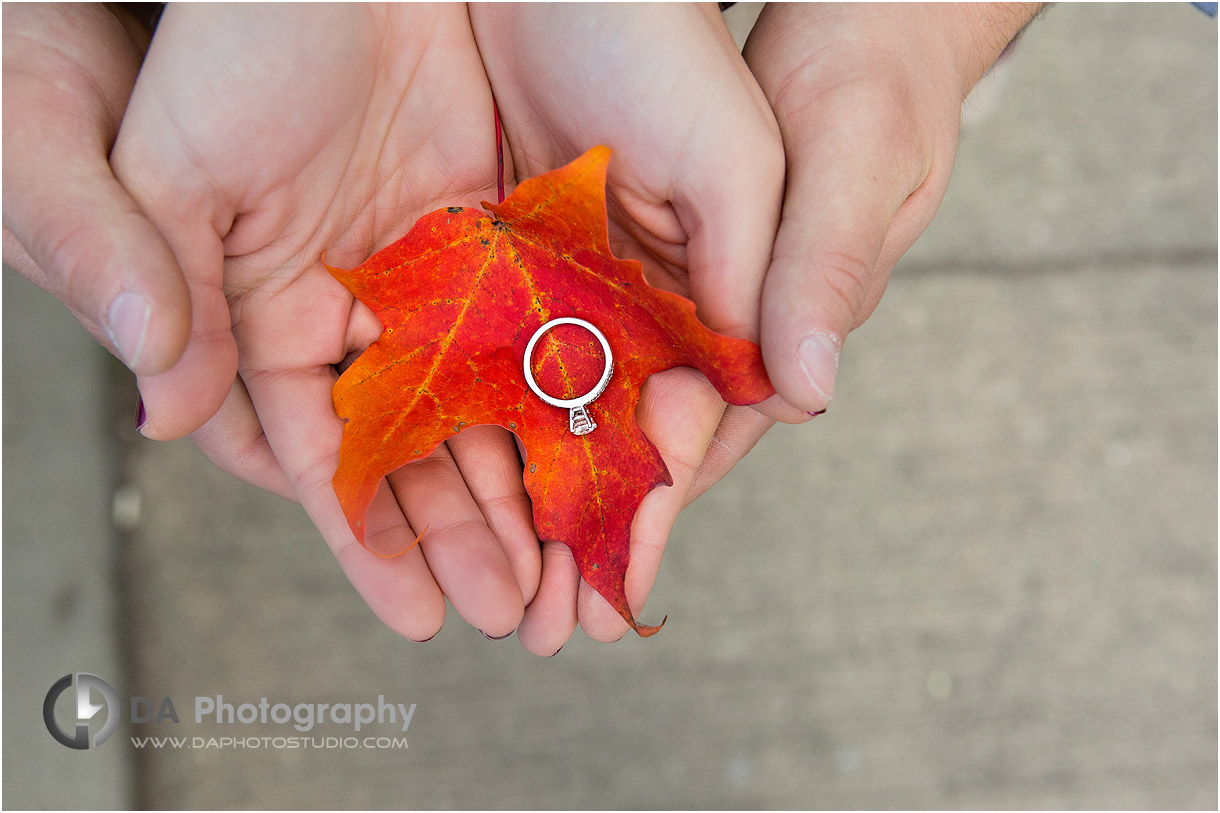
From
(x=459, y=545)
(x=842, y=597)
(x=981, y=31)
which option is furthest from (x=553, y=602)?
(x=981, y=31)

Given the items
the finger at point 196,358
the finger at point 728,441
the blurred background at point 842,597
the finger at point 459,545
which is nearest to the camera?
the finger at point 196,358

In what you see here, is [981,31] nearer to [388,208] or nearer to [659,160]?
[659,160]

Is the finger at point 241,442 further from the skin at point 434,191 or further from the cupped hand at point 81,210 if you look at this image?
the cupped hand at point 81,210

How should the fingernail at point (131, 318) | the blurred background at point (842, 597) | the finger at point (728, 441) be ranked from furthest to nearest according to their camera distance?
the blurred background at point (842, 597) < the finger at point (728, 441) < the fingernail at point (131, 318)

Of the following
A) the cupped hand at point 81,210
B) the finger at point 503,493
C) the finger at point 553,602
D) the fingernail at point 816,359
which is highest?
the cupped hand at point 81,210

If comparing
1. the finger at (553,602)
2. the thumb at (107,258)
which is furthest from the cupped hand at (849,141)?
the thumb at (107,258)

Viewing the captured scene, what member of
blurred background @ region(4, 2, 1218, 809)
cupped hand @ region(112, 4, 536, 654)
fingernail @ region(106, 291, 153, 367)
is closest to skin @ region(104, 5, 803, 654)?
cupped hand @ region(112, 4, 536, 654)

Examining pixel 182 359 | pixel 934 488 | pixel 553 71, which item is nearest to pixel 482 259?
pixel 553 71
